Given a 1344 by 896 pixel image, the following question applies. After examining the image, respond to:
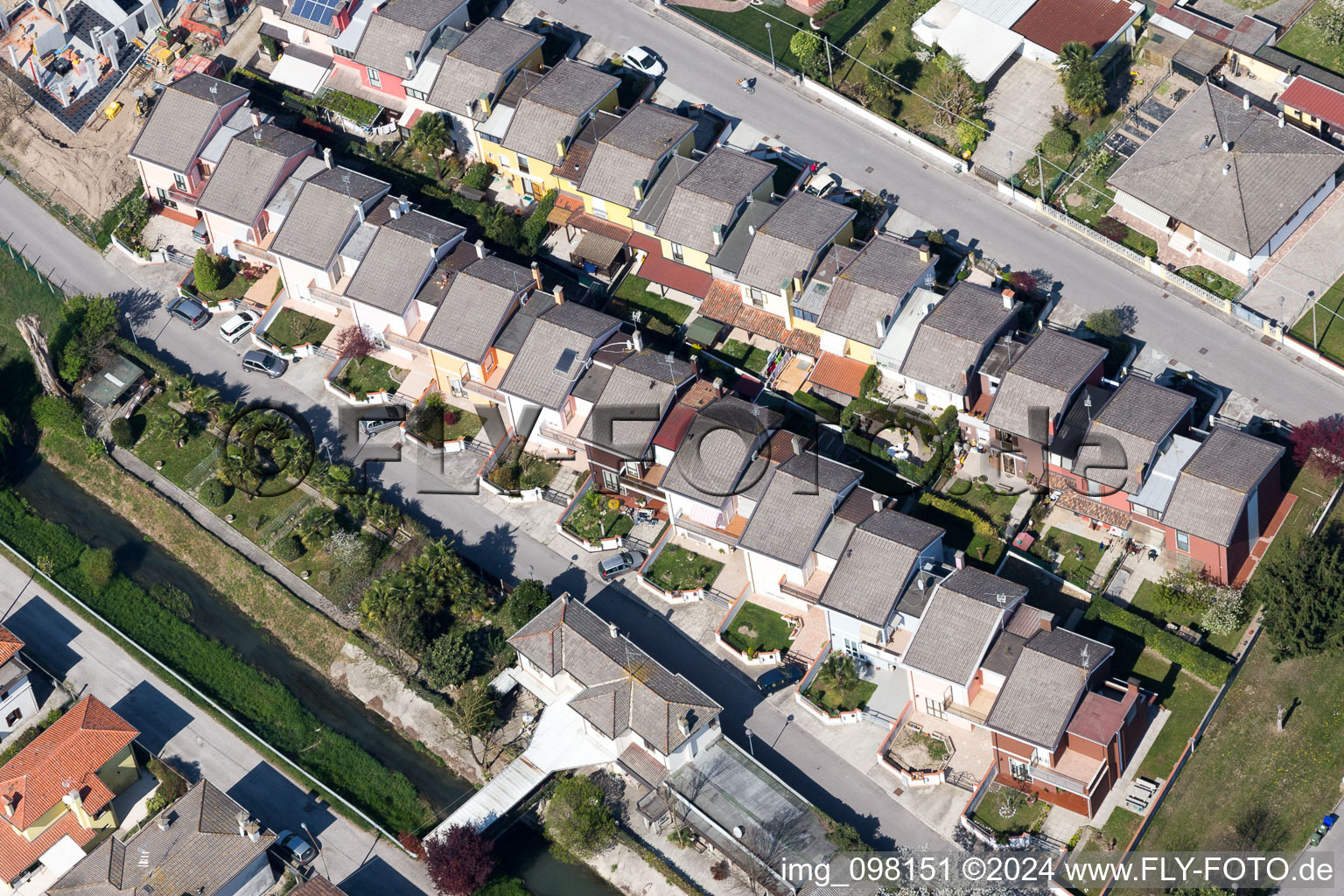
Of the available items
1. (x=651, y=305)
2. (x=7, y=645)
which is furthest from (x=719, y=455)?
(x=7, y=645)

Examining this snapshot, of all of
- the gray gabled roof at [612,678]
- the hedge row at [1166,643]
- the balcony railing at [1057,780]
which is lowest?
the gray gabled roof at [612,678]

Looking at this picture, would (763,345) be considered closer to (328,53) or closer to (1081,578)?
(1081,578)

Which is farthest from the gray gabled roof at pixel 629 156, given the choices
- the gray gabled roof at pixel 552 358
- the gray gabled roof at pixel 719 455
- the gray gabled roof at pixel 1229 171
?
the gray gabled roof at pixel 1229 171

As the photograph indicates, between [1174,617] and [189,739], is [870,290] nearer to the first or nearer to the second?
[1174,617]

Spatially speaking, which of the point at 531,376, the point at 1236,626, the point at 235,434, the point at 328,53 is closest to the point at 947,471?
the point at 1236,626

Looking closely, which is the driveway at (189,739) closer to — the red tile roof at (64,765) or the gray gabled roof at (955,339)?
the red tile roof at (64,765)

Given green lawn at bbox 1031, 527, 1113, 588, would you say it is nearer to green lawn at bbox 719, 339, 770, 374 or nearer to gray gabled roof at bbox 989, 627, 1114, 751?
gray gabled roof at bbox 989, 627, 1114, 751
